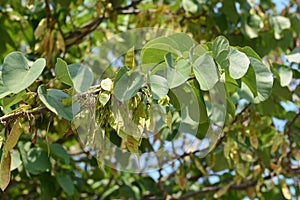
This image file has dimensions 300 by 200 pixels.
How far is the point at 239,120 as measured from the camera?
207 centimetres

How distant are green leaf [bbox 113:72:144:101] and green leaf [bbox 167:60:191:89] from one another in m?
0.05

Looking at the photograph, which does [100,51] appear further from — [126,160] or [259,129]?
[259,129]

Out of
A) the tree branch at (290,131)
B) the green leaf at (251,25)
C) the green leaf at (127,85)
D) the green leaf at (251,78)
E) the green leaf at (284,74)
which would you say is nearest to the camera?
the green leaf at (127,85)

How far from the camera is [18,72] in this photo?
122 centimetres

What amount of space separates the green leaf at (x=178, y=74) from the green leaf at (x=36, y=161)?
2.73ft

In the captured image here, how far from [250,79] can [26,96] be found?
0.44 meters

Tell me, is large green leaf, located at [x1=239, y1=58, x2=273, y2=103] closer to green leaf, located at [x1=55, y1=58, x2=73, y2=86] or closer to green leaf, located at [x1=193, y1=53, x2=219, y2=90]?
green leaf, located at [x1=193, y1=53, x2=219, y2=90]

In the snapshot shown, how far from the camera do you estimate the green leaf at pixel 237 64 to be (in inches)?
46.6

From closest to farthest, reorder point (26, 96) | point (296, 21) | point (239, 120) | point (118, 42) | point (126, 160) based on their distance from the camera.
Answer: point (26, 96)
point (126, 160)
point (118, 42)
point (239, 120)
point (296, 21)

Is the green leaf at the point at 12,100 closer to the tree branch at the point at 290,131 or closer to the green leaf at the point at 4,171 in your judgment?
the green leaf at the point at 4,171

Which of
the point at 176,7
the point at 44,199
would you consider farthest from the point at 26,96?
the point at 176,7

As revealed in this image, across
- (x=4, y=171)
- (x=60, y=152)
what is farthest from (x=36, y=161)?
(x=4, y=171)

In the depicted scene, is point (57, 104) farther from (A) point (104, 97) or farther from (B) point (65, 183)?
(B) point (65, 183)

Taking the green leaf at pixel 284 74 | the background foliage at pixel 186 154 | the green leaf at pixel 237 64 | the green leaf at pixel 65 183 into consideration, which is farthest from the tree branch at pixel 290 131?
the green leaf at pixel 237 64
